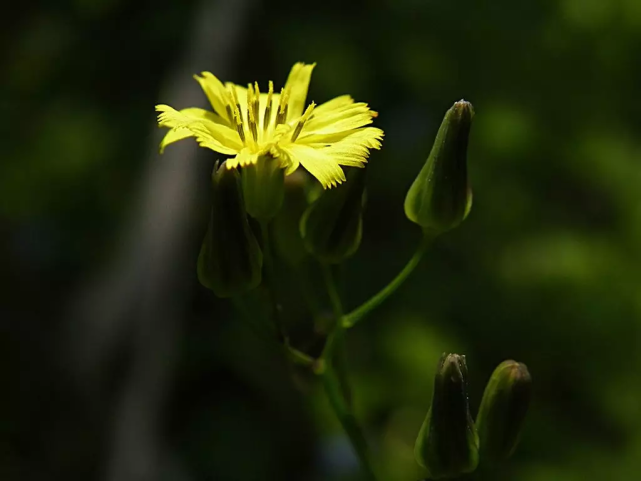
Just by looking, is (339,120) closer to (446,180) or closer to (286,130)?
(286,130)

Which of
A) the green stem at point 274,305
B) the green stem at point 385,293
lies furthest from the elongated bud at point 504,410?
the green stem at point 274,305

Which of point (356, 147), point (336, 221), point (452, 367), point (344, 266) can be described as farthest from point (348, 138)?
point (344, 266)

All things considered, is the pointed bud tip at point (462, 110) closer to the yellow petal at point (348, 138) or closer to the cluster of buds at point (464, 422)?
the yellow petal at point (348, 138)

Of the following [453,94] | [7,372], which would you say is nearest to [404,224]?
[453,94]

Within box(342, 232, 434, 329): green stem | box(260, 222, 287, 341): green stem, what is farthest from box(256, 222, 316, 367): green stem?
box(342, 232, 434, 329): green stem

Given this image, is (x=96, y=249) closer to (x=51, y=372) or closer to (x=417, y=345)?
(x=51, y=372)
